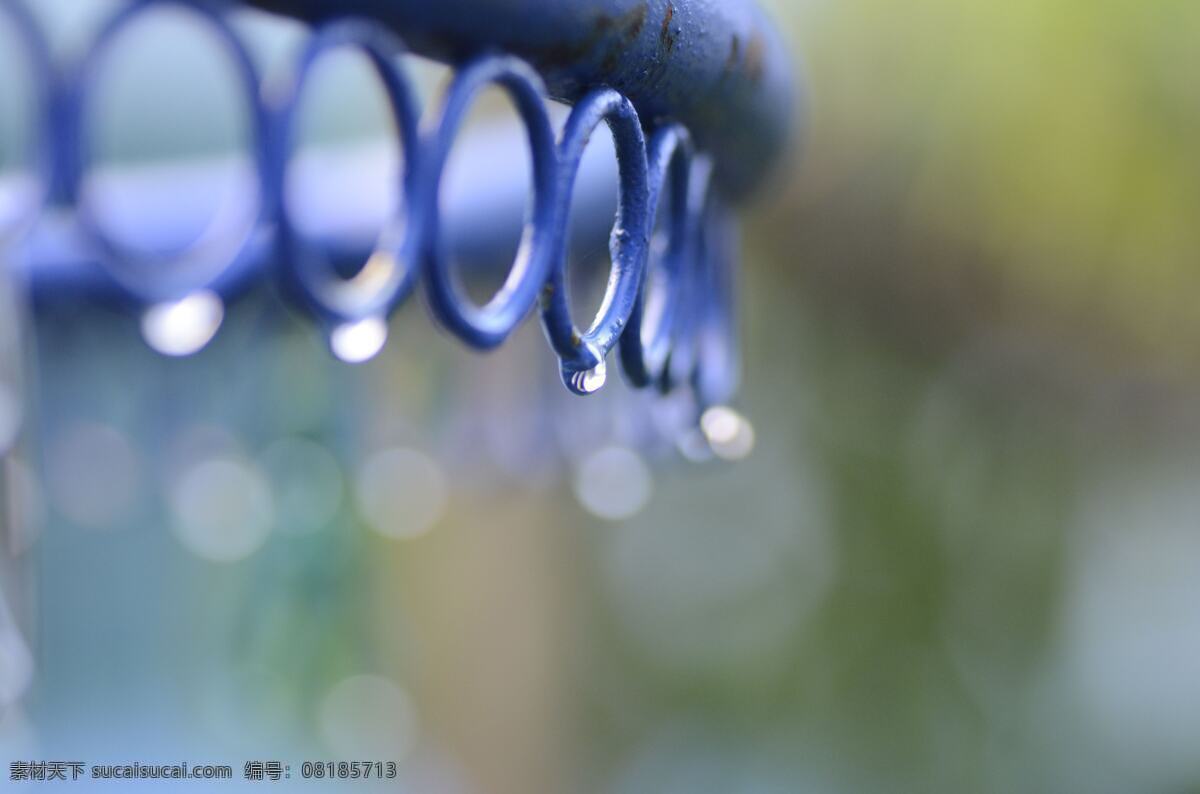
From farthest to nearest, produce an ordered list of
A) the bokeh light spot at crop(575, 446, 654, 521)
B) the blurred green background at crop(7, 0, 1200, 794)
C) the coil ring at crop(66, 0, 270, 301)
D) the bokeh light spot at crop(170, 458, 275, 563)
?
the blurred green background at crop(7, 0, 1200, 794)
the bokeh light spot at crop(170, 458, 275, 563)
the bokeh light spot at crop(575, 446, 654, 521)
the coil ring at crop(66, 0, 270, 301)

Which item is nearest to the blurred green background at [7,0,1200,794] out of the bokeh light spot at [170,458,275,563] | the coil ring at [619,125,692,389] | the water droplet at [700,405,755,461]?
the bokeh light spot at [170,458,275,563]

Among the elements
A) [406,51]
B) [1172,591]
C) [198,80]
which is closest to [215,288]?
[406,51]

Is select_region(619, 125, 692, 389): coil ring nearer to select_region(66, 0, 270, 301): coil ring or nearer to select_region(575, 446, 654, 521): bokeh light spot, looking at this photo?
select_region(66, 0, 270, 301): coil ring

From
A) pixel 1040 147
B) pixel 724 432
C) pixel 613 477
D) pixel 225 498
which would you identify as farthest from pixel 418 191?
pixel 1040 147

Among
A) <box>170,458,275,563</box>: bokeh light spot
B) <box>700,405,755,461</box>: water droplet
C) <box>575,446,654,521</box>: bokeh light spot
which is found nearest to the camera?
<box>700,405,755,461</box>: water droplet

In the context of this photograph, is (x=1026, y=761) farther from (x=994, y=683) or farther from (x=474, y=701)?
(x=474, y=701)

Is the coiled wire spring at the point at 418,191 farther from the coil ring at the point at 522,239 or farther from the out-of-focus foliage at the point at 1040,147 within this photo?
the out-of-focus foliage at the point at 1040,147

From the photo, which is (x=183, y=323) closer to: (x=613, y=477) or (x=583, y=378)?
(x=583, y=378)

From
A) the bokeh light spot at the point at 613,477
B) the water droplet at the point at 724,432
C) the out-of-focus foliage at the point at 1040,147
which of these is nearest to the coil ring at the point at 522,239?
the water droplet at the point at 724,432
